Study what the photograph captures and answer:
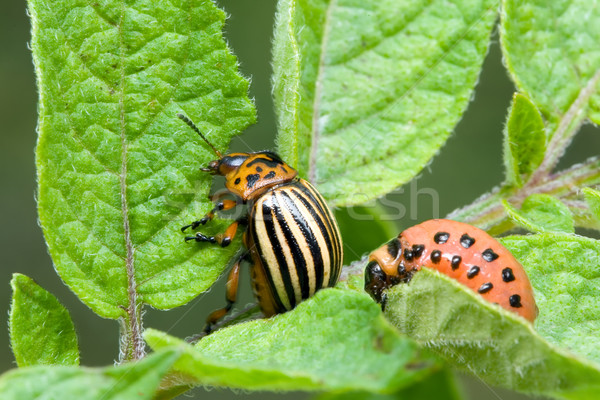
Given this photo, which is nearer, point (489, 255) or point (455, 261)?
point (489, 255)

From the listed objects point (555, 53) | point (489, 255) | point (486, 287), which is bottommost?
point (486, 287)

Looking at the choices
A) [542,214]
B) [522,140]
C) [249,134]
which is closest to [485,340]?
[542,214]

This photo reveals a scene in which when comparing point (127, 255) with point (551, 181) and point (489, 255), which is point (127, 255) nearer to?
point (489, 255)

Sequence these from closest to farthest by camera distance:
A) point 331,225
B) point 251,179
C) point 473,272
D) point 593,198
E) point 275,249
A: point 593,198 < point 473,272 < point 331,225 < point 275,249 < point 251,179

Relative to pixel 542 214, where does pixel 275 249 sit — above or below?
above

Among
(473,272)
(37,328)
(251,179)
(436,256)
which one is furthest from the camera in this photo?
(251,179)

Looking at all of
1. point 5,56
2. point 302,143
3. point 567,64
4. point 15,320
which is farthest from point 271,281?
point 5,56

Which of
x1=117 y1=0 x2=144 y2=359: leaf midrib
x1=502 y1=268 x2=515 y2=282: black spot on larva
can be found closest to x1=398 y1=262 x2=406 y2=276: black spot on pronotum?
x1=502 y1=268 x2=515 y2=282: black spot on larva
